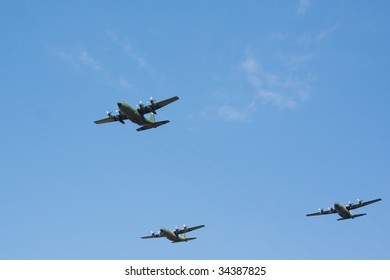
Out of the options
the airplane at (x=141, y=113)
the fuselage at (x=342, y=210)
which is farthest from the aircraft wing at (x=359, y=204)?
A: the airplane at (x=141, y=113)

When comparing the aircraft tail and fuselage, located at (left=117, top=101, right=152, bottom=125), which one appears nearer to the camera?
fuselage, located at (left=117, top=101, right=152, bottom=125)

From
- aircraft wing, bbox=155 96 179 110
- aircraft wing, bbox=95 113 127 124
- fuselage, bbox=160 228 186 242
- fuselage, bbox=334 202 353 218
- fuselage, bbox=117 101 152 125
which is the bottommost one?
fuselage, bbox=160 228 186 242

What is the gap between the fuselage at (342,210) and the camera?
9931cm

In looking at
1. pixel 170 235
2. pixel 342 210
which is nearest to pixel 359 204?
pixel 342 210

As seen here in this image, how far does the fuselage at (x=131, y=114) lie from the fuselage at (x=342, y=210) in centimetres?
4354

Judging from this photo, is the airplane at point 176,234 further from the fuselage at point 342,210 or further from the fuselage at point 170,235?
the fuselage at point 342,210

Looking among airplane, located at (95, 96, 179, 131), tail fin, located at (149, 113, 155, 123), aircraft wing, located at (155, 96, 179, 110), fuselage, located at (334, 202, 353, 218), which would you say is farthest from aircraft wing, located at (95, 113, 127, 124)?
fuselage, located at (334, 202, 353, 218)

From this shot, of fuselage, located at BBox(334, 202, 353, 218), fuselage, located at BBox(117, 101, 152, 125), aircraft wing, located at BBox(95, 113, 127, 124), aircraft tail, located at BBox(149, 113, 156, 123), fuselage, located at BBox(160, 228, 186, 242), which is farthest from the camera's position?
fuselage, located at BBox(160, 228, 186, 242)

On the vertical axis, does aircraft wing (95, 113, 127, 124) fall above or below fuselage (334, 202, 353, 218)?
above

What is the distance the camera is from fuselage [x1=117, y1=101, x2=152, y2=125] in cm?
7488

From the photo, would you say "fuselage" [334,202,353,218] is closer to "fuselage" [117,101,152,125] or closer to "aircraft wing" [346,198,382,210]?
"aircraft wing" [346,198,382,210]

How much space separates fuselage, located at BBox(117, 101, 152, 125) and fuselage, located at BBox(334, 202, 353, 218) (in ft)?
143
